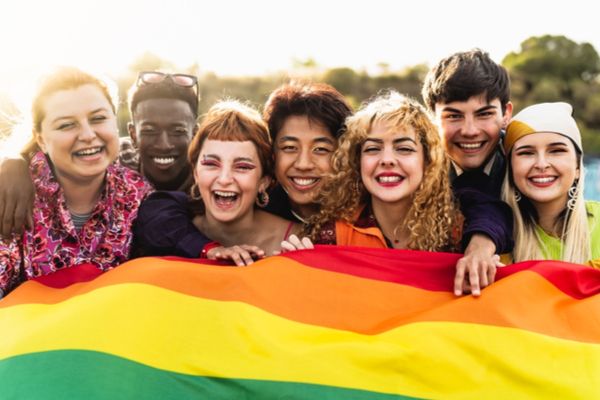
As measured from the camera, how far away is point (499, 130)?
5.26 metres

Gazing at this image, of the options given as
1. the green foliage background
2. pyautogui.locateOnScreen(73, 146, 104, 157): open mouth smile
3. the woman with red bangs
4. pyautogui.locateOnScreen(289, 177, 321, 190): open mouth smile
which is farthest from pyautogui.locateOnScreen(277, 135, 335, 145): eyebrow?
the green foliage background

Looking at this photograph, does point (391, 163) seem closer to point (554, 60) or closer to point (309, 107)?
point (309, 107)

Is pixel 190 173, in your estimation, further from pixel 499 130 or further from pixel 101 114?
pixel 499 130

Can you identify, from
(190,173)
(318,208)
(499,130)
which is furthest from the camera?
(190,173)

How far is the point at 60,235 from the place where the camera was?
13.9ft

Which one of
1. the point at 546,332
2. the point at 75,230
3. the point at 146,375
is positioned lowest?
the point at 146,375

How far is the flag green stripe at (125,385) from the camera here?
10.4 ft

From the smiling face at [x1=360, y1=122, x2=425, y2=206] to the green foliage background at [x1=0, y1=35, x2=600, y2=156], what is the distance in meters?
24.0

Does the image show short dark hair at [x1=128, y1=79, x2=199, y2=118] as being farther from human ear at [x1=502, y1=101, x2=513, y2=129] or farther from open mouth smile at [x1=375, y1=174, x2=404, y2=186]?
human ear at [x1=502, y1=101, x2=513, y2=129]

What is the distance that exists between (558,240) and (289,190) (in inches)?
74.8

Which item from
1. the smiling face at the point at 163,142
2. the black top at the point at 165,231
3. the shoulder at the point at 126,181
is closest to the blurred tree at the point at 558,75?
the smiling face at the point at 163,142

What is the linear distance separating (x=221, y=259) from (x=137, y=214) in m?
0.88

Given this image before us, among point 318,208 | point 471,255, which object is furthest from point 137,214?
point 471,255

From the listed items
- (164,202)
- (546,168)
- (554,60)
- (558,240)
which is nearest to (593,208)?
(558,240)
